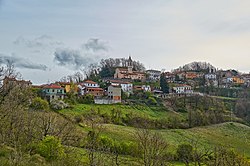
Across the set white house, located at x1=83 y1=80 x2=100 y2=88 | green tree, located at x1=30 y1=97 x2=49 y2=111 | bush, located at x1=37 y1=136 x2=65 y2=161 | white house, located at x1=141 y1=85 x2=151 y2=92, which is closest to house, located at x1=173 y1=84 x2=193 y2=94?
white house, located at x1=141 y1=85 x2=151 y2=92

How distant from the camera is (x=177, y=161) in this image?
29578mm

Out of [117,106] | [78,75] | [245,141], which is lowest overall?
[245,141]

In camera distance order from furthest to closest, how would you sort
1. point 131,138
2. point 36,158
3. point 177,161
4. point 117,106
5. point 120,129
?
point 117,106 → point 120,129 → point 131,138 → point 177,161 → point 36,158

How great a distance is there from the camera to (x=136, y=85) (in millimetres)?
84438

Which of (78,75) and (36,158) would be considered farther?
(78,75)

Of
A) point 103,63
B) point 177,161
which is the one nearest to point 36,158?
point 177,161

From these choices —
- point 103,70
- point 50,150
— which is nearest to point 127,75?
point 103,70

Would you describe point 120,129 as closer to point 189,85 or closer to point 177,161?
point 177,161

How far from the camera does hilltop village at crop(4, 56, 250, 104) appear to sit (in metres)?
61.5

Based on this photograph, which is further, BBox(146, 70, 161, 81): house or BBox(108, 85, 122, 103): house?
BBox(146, 70, 161, 81): house

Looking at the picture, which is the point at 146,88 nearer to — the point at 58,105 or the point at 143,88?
the point at 143,88

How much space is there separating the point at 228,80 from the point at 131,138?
249ft

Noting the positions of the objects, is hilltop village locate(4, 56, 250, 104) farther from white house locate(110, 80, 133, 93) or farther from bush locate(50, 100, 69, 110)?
bush locate(50, 100, 69, 110)

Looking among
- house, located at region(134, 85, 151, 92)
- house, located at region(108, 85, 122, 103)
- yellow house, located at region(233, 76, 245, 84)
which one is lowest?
house, located at region(108, 85, 122, 103)
